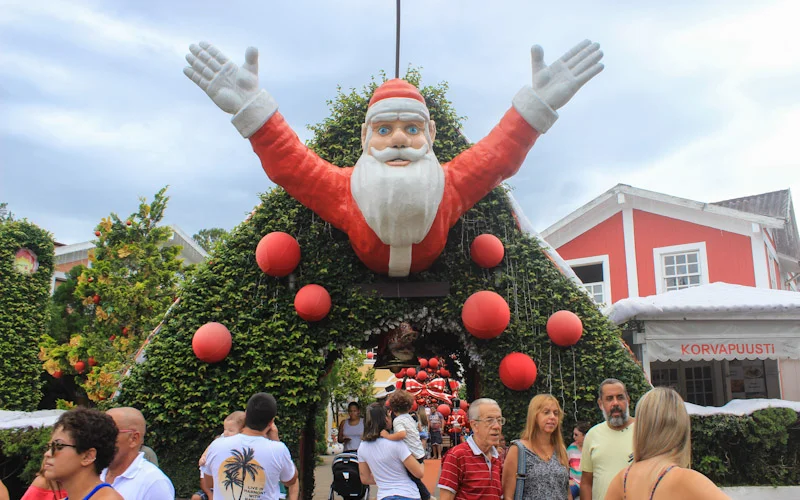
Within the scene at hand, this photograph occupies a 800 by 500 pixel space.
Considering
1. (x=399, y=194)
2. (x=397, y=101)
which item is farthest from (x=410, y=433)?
(x=397, y=101)

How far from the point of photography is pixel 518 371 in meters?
5.85

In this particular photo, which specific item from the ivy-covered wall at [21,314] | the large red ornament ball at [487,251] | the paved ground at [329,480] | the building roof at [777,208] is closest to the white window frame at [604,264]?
the building roof at [777,208]

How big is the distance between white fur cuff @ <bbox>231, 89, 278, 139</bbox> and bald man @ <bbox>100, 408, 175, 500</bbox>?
3.08 meters

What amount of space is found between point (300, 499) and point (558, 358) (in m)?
3.25

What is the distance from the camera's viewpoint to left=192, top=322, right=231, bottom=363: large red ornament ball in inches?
226

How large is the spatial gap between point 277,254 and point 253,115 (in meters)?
1.41

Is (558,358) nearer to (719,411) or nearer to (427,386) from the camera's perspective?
(719,411)

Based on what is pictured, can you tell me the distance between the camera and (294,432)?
5.88 m

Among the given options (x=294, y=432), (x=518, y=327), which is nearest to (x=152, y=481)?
(x=294, y=432)

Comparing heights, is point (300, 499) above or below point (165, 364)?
below

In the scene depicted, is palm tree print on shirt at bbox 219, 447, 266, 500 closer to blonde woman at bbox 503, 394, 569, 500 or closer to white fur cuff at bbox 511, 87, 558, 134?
blonde woman at bbox 503, 394, 569, 500

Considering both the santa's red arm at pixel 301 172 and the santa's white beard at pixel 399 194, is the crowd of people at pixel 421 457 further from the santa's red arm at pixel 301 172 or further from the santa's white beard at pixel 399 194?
the santa's red arm at pixel 301 172

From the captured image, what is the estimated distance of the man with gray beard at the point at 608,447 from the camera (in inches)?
138

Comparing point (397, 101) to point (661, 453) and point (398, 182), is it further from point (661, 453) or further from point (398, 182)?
point (661, 453)
